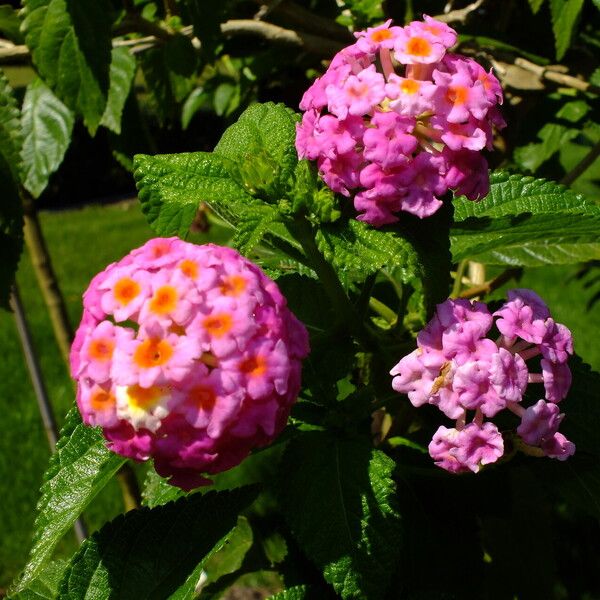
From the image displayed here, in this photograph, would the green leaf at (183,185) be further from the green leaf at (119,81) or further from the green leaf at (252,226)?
the green leaf at (119,81)

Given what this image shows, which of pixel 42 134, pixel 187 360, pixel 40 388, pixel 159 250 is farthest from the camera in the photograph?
pixel 40 388

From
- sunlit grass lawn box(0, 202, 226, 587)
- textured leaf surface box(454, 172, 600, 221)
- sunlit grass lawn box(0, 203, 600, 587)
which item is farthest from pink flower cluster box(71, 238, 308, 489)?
sunlit grass lawn box(0, 202, 226, 587)

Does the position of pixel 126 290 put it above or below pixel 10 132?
Result: above

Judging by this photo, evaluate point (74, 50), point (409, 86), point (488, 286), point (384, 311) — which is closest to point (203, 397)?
point (409, 86)

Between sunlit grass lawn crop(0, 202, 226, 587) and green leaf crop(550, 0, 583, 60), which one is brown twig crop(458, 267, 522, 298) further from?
sunlit grass lawn crop(0, 202, 226, 587)

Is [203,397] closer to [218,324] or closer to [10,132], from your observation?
[218,324]

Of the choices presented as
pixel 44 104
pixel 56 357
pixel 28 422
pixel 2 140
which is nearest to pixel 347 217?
pixel 2 140
